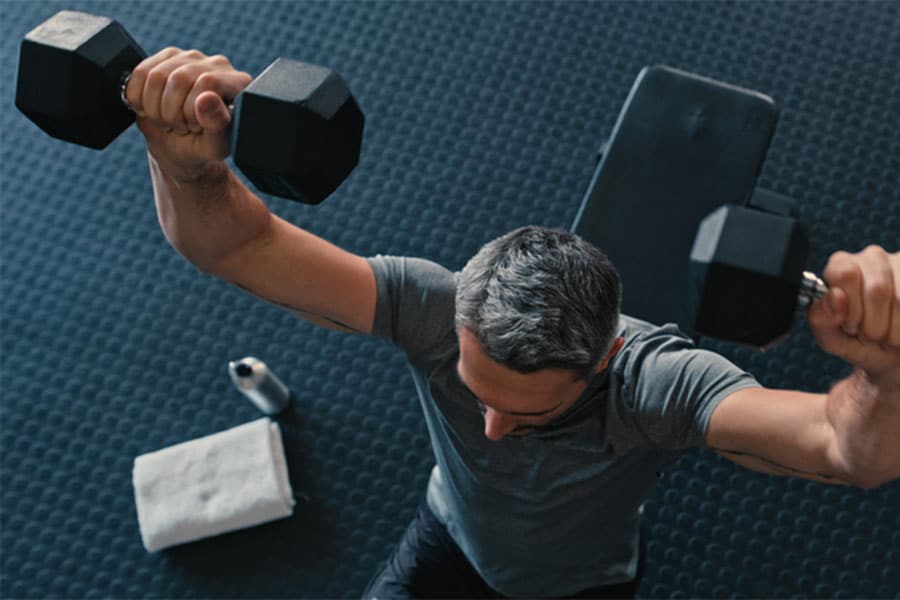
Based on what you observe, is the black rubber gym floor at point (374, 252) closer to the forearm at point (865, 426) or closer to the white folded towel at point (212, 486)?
the white folded towel at point (212, 486)

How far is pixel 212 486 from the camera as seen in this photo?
73.4 inches

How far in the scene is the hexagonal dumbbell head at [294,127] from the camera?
0.95m

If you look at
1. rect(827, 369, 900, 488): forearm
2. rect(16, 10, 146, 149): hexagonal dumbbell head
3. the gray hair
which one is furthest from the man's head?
rect(16, 10, 146, 149): hexagonal dumbbell head

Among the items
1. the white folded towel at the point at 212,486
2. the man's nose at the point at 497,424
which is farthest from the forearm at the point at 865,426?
the white folded towel at the point at 212,486

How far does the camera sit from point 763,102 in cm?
157

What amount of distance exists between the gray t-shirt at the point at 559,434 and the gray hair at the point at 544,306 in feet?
0.41

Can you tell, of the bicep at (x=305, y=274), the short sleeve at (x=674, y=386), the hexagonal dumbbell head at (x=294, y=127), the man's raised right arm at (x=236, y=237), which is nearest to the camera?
the hexagonal dumbbell head at (x=294, y=127)

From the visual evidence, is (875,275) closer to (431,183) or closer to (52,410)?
(431,183)

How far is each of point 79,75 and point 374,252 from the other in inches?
43.6

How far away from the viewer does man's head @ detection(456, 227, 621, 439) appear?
111cm

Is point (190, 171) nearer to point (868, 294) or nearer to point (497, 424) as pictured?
point (497, 424)

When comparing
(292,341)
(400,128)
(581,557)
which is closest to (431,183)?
(400,128)

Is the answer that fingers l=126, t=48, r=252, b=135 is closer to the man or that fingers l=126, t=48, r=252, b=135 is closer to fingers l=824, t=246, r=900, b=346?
the man

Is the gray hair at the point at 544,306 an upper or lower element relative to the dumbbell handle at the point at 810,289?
lower
